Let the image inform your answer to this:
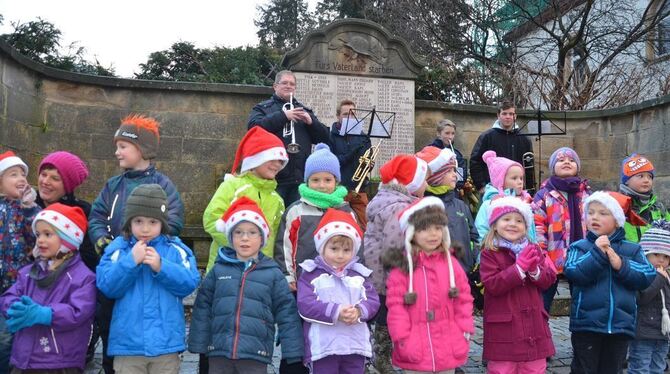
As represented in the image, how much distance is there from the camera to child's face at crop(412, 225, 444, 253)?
3785 millimetres

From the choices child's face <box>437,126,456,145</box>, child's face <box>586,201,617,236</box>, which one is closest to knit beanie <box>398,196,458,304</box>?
child's face <box>586,201,617,236</box>

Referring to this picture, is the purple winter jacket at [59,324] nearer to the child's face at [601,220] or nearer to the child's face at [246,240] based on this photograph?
the child's face at [246,240]

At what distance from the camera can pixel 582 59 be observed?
16.8 metres

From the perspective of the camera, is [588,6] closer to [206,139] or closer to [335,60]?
[335,60]

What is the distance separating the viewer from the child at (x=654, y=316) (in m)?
4.43

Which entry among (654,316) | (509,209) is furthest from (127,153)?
(654,316)

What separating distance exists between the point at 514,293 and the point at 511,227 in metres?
0.46

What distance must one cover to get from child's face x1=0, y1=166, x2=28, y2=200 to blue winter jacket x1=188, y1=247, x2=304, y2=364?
1.72 metres

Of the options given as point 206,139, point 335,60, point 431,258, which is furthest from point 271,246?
point 335,60

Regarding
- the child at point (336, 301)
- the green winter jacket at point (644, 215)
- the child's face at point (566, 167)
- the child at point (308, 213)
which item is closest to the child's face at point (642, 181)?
the green winter jacket at point (644, 215)

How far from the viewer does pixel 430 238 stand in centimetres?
378

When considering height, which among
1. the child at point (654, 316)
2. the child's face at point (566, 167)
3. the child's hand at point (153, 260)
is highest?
the child's face at point (566, 167)

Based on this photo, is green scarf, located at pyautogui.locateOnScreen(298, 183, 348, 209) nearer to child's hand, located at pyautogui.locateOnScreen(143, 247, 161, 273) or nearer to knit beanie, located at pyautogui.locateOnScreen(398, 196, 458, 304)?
knit beanie, located at pyautogui.locateOnScreen(398, 196, 458, 304)

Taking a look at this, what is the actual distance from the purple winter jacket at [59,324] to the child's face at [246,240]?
0.94 meters
